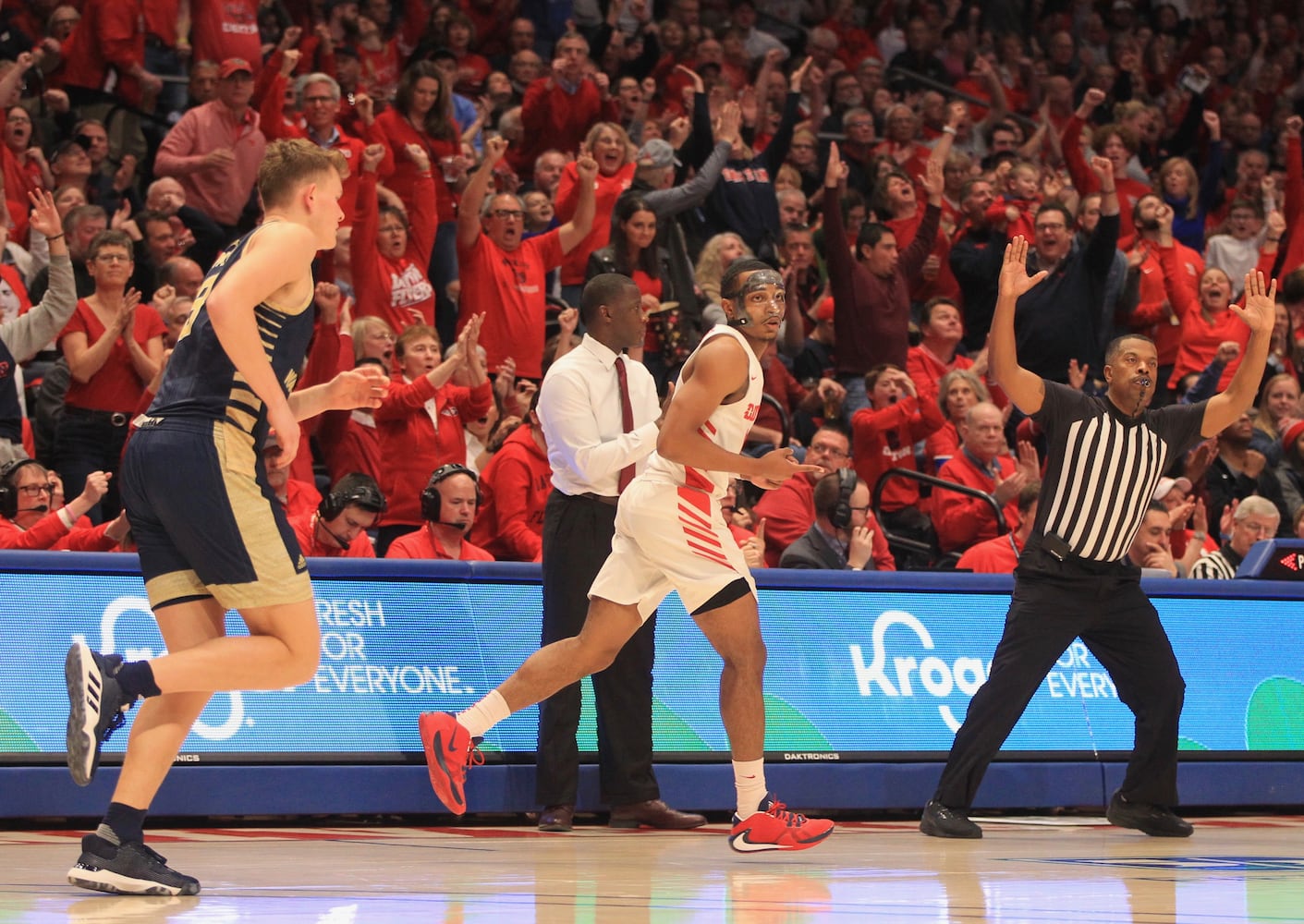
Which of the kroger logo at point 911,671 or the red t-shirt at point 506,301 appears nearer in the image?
the kroger logo at point 911,671

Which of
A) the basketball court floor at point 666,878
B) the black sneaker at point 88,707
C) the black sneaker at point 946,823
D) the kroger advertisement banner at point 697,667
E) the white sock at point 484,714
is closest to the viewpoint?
the basketball court floor at point 666,878

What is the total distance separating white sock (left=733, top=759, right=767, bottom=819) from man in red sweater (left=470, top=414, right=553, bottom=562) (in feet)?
10.1

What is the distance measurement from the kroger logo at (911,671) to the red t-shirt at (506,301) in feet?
14.4

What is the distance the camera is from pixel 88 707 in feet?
17.0

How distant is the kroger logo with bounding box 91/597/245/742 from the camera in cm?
738

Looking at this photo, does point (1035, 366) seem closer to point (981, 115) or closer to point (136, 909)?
point (981, 115)

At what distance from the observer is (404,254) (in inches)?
501

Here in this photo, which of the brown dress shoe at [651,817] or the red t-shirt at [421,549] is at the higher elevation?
the red t-shirt at [421,549]

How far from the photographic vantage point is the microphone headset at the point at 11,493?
9062 mm

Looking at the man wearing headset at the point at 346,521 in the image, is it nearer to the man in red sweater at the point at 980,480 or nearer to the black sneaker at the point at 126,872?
the black sneaker at the point at 126,872

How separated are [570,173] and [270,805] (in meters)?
7.12

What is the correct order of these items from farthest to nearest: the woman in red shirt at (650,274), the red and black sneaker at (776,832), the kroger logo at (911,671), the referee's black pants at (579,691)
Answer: the woman in red shirt at (650,274), the kroger logo at (911,671), the referee's black pants at (579,691), the red and black sneaker at (776,832)

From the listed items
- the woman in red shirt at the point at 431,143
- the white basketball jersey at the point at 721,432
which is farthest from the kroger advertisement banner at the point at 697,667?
the woman in red shirt at the point at 431,143

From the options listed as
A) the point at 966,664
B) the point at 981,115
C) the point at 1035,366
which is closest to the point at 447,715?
the point at 966,664
